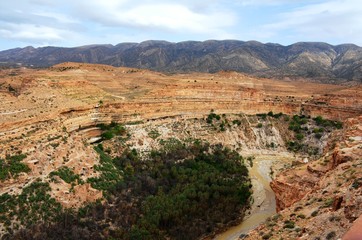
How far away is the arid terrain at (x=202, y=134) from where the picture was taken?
18.6 m

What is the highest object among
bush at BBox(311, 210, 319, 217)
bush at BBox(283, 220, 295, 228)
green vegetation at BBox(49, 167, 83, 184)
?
bush at BBox(311, 210, 319, 217)

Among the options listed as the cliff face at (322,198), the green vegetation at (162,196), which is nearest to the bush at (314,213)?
the cliff face at (322,198)

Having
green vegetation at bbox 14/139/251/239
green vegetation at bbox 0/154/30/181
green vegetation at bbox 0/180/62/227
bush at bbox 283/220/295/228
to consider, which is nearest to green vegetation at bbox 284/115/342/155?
green vegetation at bbox 14/139/251/239

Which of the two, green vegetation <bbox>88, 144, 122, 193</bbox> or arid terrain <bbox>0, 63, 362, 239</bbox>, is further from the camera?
green vegetation <bbox>88, 144, 122, 193</bbox>

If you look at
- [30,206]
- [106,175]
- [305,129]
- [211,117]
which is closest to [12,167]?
[30,206]

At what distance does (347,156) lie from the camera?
870 inches

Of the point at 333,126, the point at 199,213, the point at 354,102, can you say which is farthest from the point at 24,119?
the point at 354,102

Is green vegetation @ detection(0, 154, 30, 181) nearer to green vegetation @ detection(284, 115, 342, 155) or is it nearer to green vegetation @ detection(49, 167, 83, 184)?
green vegetation @ detection(49, 167, 83, 184)

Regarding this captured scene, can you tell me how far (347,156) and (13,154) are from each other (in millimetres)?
25716

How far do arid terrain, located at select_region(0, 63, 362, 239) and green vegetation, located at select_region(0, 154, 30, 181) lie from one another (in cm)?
9

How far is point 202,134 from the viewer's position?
52.5 metres

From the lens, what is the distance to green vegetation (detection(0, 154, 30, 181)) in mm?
28372

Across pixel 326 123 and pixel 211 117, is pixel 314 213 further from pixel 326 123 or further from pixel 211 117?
pixel 326 123

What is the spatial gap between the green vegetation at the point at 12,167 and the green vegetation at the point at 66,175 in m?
2.24
